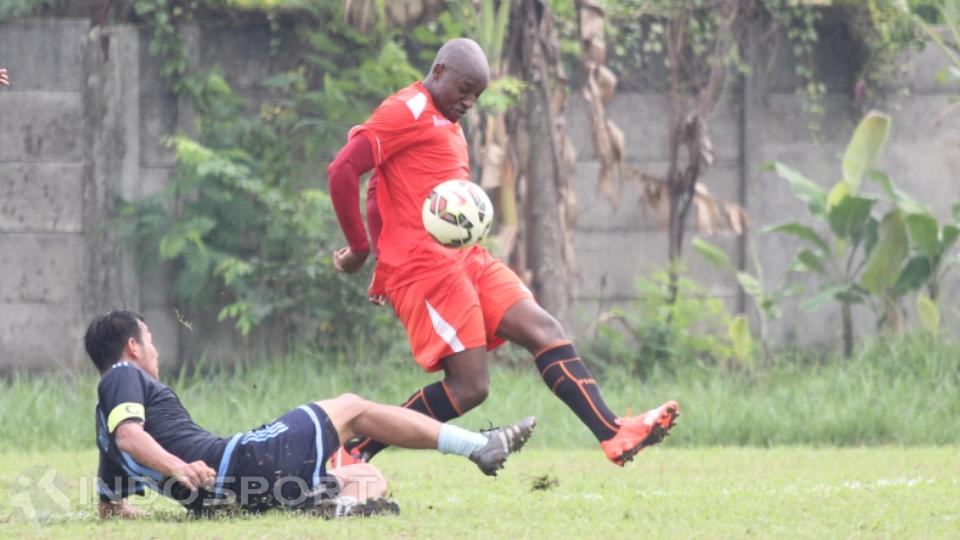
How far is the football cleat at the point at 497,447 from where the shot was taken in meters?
6.22

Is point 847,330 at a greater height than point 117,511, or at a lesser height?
greater

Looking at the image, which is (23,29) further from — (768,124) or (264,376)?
(768,124)

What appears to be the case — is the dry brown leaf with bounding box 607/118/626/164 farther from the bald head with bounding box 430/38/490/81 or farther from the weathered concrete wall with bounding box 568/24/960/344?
the bald head with bounding box 430/38/490/81

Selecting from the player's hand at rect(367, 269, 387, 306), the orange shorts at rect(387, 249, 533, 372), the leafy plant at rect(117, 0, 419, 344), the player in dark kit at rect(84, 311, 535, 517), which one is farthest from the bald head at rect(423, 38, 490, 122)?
the leafy plant at rect(117, 0, 419, 344)

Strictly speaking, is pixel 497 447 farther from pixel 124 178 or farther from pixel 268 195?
pixel 124 178

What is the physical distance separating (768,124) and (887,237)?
4.26 ft

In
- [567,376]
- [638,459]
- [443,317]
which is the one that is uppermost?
[443,317]

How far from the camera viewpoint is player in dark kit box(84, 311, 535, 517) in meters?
5.91

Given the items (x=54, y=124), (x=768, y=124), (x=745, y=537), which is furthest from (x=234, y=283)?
(x=745, y=537)

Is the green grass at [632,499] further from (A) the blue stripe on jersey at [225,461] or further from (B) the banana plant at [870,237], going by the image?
(B) the banana plant at [870,237]

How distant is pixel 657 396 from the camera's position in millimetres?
10367

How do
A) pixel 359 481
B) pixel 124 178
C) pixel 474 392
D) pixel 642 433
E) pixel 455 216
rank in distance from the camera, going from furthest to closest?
1. pixel 124 178
2. pixel 474 392
3. pixel 455 216
4. pixel 642 433
5. pixel 359 481

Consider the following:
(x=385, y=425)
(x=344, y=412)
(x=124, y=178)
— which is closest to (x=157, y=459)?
(x=344, y=412)

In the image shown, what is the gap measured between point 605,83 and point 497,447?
5.12 meters
